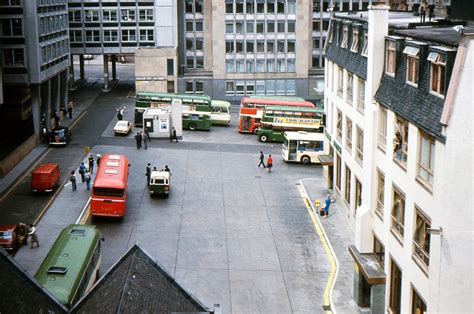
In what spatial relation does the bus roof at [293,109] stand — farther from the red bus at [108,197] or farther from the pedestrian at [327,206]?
the red bus at [108,197]

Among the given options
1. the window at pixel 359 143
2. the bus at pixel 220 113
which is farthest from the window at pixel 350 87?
the bus at pixel 220 113

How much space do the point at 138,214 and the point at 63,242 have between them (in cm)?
1394

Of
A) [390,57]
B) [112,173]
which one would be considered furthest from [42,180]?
[390,57]

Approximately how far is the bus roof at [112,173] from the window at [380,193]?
776 inches

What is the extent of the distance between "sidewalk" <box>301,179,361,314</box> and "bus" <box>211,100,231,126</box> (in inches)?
1021

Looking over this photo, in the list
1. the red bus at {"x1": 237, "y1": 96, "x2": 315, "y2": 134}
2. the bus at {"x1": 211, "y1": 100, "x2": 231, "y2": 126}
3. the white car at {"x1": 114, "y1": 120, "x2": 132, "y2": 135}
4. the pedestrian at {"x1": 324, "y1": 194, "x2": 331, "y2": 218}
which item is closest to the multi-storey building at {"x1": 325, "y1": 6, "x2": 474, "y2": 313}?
the pedestrian at {"x1": 324, "y1": 194, "x2": 331, "y2": 218}

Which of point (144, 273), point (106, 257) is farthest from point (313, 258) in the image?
point (144, 273)

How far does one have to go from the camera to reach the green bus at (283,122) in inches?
3051

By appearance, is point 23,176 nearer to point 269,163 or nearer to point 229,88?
point 269,163

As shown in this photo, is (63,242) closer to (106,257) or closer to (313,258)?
(106,257)

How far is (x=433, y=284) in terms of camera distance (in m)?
27.7

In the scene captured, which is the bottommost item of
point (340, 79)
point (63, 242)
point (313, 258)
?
point (313, 258)

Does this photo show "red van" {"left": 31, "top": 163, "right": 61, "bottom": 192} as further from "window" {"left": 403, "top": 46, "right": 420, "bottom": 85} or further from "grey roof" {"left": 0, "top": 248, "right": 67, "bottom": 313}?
"window" {"left": 403, "top": 46, "right": 420, "bottom": 85}

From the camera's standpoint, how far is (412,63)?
32.8 metres
